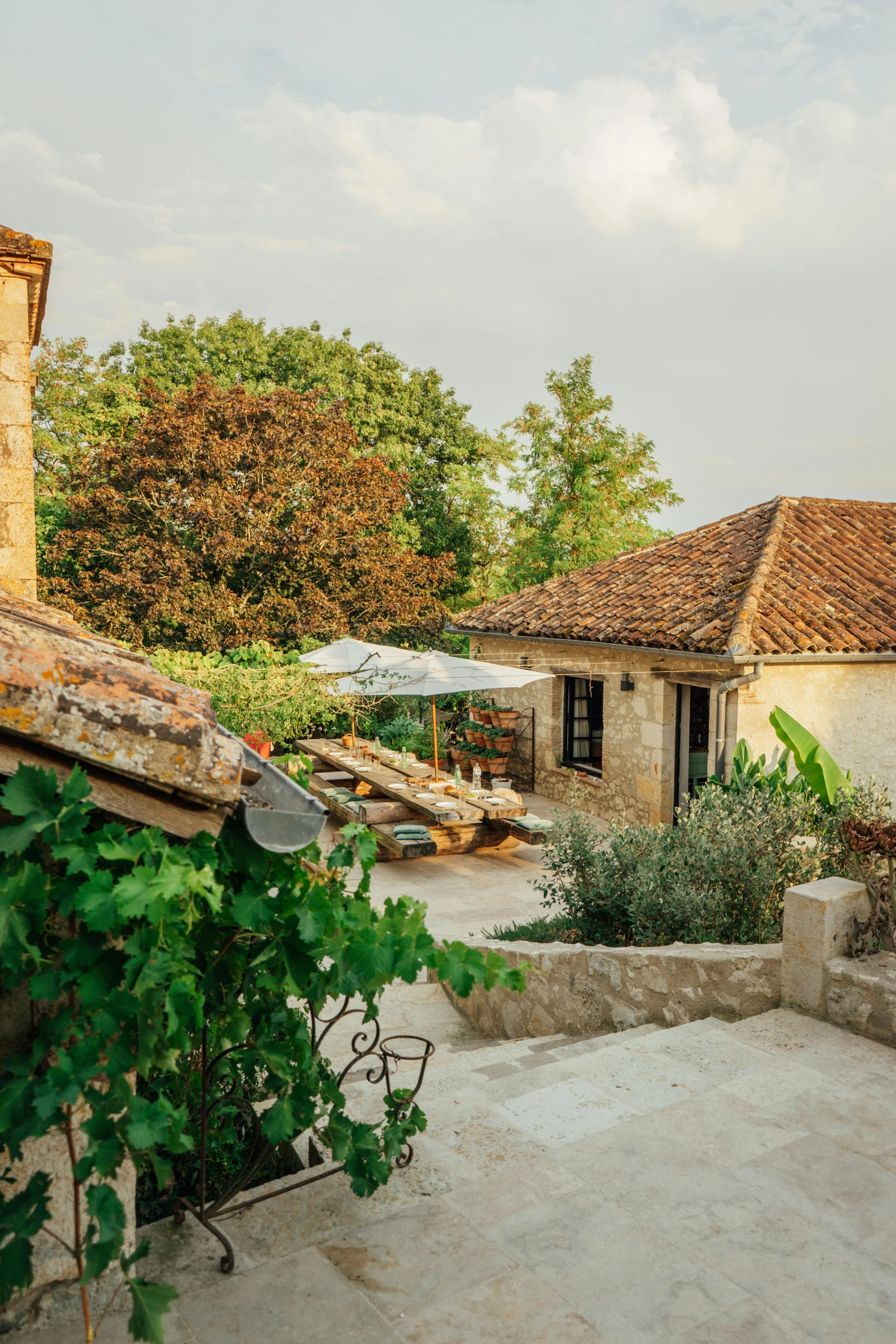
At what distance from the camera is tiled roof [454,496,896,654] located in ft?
32.8

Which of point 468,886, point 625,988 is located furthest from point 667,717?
point 625,988

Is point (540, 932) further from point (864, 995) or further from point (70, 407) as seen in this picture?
point (70, 407)

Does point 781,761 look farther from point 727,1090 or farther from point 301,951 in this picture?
point 301,951

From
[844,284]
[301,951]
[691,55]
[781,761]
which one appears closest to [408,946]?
[301,951]

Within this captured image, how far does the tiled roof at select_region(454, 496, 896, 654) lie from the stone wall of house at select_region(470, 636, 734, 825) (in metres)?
0.44

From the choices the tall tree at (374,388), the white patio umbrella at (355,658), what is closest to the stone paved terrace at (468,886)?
the white patio umbrella at (355,658)

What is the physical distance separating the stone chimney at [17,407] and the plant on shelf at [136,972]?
486 centimetres

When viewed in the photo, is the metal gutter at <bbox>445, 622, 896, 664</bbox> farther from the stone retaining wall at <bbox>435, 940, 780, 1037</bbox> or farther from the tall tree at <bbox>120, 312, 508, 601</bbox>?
the tall tree at <bbox>120, 312, 508, 601</bbox>

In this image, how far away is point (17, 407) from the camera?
6.43 m

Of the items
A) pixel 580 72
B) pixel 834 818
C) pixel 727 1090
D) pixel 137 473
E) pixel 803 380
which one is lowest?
pixel 727 1090

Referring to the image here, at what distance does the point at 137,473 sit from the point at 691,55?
40.2ft

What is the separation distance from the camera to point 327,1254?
8.04 feet

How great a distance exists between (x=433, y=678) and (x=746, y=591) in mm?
4162

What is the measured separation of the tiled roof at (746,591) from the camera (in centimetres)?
1000
